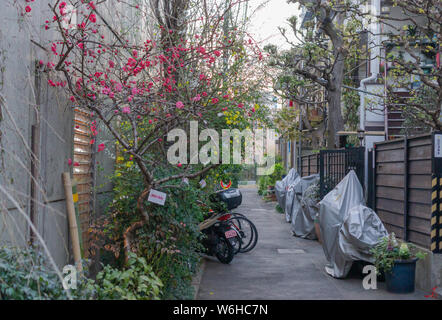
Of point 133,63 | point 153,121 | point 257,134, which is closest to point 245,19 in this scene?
point 257,134

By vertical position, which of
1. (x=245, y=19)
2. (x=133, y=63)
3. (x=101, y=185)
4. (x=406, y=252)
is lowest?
(x=406, y=252)

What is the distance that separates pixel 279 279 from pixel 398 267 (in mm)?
2025

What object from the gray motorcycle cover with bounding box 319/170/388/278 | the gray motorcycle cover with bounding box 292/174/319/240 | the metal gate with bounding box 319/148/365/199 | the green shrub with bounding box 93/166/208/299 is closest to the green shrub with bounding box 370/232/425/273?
the gray motorcycle cover with bounding box 319/170/388/278

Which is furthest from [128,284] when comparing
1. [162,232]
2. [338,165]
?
[338,165]

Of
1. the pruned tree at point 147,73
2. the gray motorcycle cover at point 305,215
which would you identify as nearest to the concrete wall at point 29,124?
the pruned tree at point 147,73

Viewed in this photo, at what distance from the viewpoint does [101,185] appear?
768 centimetres

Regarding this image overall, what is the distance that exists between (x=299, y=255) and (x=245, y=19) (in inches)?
213

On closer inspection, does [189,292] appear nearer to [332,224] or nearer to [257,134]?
[332,224]

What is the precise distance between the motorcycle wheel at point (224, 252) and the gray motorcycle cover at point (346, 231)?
1.90 meters

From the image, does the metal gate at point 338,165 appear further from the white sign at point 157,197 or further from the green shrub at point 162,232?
the white sign at point 157,197

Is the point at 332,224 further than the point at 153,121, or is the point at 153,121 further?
the point at 332,224

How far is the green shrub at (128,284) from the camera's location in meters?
Answer: 4.50

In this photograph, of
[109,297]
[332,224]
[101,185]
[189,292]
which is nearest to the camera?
[109,297]

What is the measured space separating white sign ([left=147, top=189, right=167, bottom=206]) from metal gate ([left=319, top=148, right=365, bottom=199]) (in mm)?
6009
